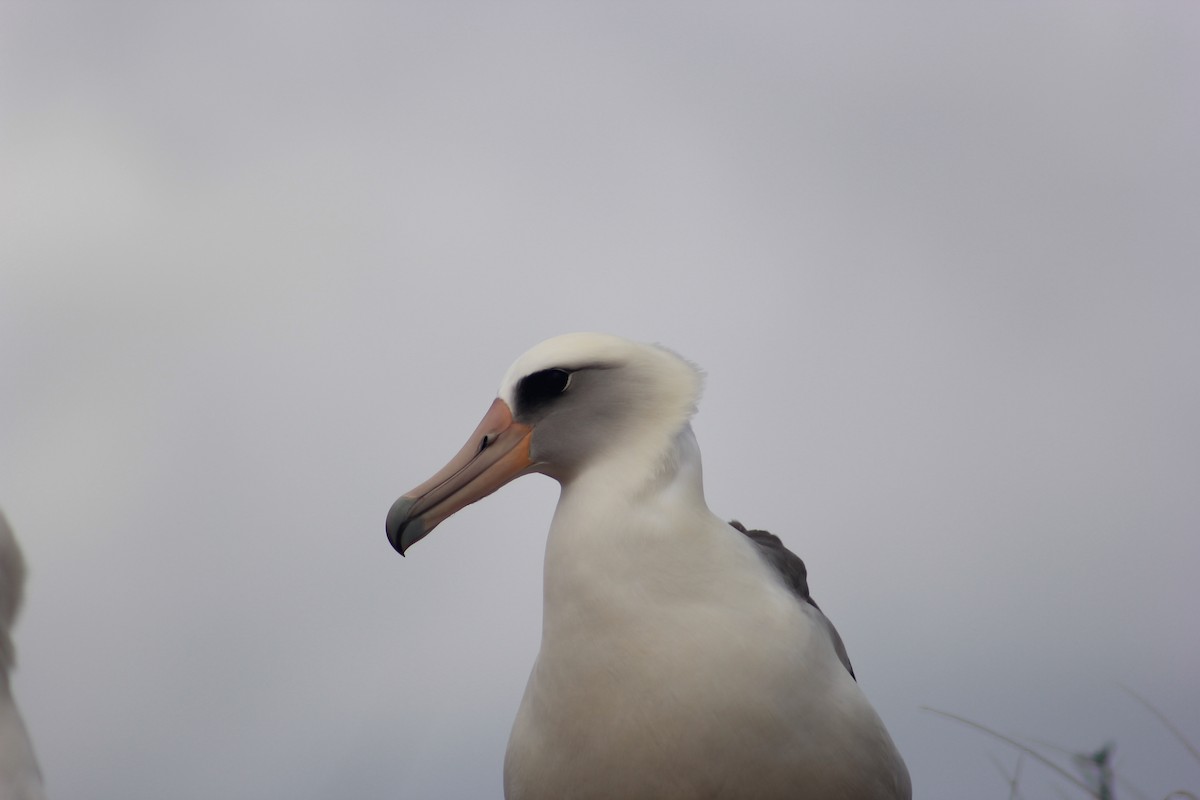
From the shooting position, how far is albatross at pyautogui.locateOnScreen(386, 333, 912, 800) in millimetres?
2398

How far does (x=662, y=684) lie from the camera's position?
2404mm

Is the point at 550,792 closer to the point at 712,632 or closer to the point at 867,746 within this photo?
the point at 712,632

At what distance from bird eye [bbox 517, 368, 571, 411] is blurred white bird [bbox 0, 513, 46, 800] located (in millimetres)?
1214

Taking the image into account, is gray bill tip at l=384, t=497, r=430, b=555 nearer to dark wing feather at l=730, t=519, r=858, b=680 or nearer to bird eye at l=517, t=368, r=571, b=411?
bird eye at l=517, t=368, r=571, b=411

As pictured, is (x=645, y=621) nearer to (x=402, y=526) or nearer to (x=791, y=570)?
(x=402, y=526)

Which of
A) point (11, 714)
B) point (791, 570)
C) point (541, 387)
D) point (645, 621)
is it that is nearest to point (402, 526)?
point (541, 387)

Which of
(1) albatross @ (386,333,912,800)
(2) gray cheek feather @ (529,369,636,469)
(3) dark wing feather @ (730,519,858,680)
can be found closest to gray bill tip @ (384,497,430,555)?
(1) albatross @ (386,333,912,800)

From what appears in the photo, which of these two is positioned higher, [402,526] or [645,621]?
[402,526]

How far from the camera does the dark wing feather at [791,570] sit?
2920 millimetres

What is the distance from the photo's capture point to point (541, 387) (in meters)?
2.72

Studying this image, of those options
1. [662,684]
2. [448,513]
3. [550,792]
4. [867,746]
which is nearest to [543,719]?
[550,792]

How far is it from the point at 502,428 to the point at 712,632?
68 cm

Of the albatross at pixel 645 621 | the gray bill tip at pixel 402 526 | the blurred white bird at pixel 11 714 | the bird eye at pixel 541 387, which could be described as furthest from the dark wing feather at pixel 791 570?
Answer: the blurred white bird at pixel 11 714

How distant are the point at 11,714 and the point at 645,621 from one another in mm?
1402
